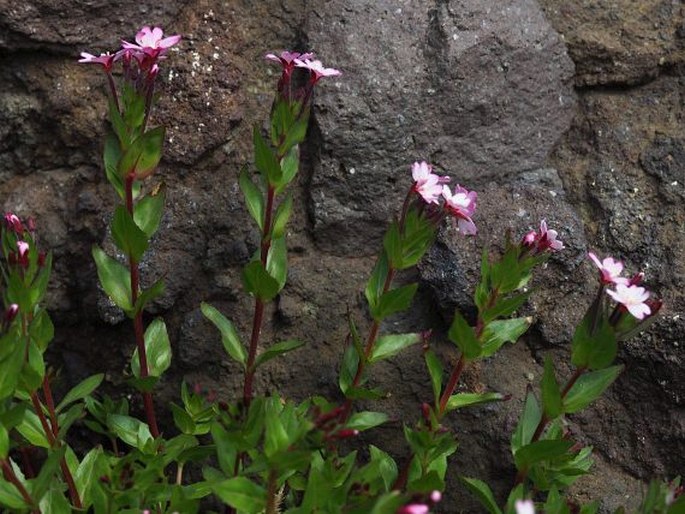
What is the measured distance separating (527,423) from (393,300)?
476 mm

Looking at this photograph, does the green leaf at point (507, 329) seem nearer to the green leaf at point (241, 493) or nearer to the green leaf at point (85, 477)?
the green leaf at point (241, 493)

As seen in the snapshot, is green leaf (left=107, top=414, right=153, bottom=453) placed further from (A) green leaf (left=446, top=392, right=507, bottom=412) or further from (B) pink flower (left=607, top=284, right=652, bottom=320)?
(B) pink flower (left=607, top=284, right=652, bottom=320)

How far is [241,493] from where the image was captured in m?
2.29

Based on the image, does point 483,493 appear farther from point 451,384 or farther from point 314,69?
point 314,69

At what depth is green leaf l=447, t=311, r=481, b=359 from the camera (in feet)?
8.41

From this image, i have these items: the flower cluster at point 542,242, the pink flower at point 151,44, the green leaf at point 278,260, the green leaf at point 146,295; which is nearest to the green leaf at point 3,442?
the green leaf at point 146,295

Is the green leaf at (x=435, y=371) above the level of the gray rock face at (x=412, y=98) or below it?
below

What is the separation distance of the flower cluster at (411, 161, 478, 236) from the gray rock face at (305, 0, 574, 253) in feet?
1.39

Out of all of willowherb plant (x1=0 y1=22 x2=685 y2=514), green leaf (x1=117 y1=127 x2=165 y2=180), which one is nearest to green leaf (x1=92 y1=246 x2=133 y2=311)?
willowherb plant (x1=0 y1=22 x2=685 y2=514)

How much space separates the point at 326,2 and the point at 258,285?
0.90 meters

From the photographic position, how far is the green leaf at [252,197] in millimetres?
2736

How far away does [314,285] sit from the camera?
3.04m

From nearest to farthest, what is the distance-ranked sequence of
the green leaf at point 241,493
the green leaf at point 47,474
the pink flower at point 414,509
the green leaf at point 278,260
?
the pink flower at point 414,509, the green leaf at point 241,493, the green leaf at point 47,474, the green leaf at point 278,260

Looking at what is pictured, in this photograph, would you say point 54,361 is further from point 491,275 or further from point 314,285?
point 491,275
